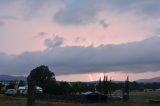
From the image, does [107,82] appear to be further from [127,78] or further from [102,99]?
[102,99]

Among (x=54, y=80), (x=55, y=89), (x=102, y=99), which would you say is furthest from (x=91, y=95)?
(x=54, y=80)

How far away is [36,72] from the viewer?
14175 cm

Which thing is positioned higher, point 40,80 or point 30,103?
point 40,80

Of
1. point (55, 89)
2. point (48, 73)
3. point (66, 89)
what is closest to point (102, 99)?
point (55, 89)

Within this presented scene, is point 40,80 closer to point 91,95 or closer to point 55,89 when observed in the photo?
point 55,89

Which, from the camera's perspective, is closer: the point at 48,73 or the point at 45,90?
the point at 45,90

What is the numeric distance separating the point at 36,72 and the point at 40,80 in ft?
9.23

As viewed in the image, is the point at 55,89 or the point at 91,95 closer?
the point at 91,95

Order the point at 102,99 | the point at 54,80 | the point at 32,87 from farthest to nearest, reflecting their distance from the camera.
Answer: the point at 54,80, the point at 102,99, the point at 32,87

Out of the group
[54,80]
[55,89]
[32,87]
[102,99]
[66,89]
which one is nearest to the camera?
[32,87]

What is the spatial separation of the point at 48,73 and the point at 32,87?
123m

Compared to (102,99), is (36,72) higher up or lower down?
higher up

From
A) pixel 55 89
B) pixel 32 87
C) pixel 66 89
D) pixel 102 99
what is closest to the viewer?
pixel 32 87

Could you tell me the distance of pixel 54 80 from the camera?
13712cm
